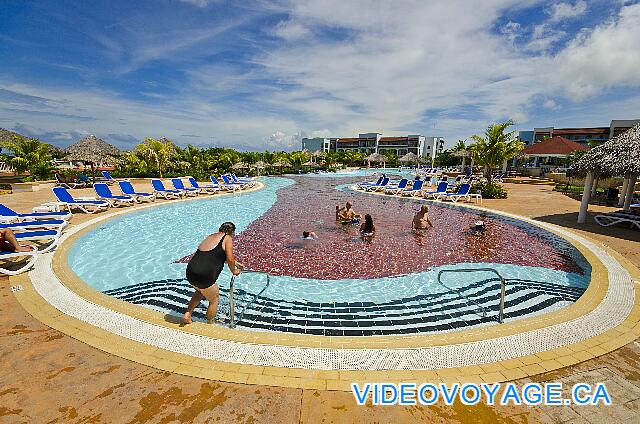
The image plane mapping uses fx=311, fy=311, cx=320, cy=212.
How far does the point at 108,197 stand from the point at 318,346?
13.5m

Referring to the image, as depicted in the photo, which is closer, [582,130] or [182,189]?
[182,189]

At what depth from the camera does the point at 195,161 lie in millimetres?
31953

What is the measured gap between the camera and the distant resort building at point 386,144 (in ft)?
305

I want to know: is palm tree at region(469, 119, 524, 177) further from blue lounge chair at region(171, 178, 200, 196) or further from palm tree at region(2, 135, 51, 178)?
palm tree at region(2, 135, 51, 178)

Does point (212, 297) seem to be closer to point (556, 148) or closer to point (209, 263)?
point (209, 263)

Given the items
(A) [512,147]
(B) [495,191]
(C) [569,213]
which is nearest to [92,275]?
(C) [569,213]

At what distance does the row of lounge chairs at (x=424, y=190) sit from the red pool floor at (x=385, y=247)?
4.25 m

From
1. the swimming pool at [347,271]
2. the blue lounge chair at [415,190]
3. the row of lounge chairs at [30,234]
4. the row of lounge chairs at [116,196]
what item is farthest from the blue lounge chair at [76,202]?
the blue lounge chair at [415,190]

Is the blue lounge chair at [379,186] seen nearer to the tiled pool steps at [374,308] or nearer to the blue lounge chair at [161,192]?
the blue lounge chair at [161,192]

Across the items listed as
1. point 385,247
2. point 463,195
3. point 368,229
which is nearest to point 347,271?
point 385,247

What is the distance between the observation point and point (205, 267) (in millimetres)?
3865

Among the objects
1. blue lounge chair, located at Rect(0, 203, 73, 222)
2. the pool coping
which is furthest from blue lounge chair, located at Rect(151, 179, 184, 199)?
A: the pool coping

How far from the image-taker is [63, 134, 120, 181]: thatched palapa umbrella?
1978 centimetres

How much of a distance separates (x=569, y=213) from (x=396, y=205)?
7.33 m
